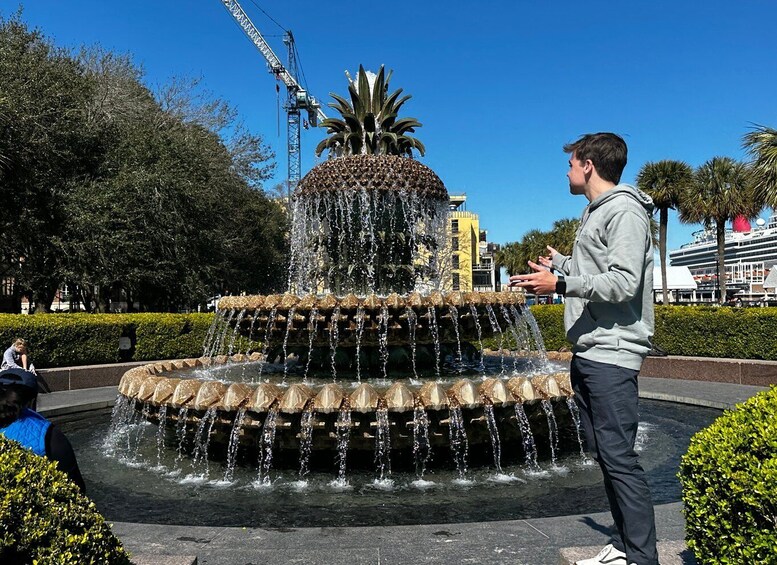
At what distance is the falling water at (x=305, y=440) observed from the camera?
6.12 meters

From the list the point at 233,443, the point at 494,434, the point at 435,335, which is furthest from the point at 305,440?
the point at 435,335

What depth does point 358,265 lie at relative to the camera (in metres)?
9.53

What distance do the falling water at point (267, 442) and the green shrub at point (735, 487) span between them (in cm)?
437

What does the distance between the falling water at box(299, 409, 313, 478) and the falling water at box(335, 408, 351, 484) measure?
0.30m

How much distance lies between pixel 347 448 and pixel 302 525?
1471 mm

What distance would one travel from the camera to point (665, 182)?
34.4 meters

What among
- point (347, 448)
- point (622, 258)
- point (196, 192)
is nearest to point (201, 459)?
point (347, 448)

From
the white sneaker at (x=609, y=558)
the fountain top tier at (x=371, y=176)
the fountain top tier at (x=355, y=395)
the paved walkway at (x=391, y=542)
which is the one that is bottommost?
the paved walkway at (x=391, y=542)

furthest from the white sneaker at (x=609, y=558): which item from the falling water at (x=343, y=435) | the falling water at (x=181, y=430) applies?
the falling water at (x=181, y=430)

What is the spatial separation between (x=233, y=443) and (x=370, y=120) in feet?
21.3

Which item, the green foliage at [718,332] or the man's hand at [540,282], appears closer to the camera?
the man's hand at [540,282]

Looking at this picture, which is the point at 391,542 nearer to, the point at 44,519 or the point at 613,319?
the point at 613,319

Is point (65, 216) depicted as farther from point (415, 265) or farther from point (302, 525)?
point (302, 525)

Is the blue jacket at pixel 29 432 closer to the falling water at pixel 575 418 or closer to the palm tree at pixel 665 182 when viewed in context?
the falling water at pixel 575 418
